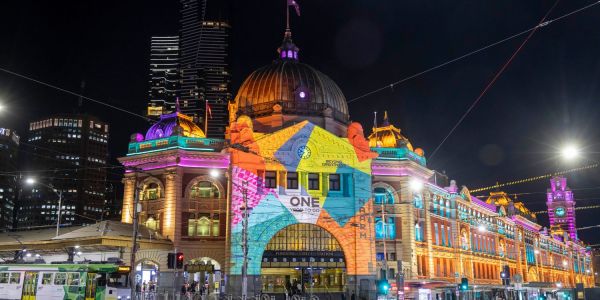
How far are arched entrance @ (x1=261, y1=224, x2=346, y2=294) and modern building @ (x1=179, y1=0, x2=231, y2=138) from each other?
123292mm

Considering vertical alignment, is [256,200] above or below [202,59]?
below

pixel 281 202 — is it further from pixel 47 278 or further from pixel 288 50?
pixel 47 278

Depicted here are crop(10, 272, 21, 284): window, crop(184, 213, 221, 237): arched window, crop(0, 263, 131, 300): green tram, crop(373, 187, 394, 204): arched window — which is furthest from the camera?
crop(373, 187, 394, 204): arched window

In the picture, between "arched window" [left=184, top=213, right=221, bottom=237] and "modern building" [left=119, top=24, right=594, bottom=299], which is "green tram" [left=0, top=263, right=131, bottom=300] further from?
"arched window" [left=184, top=213, right=221, bottom=237]

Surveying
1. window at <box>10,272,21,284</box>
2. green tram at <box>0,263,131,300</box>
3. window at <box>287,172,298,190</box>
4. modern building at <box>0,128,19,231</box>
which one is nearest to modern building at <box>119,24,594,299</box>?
window at <box>287,172,298,190</box>

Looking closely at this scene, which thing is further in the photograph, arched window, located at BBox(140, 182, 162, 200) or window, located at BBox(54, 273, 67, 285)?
arched window, located at BBox(140, 182, 162, 200)

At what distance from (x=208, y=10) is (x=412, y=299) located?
437 ft

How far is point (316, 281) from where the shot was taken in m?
66.7

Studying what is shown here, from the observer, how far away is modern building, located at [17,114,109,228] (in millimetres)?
160625

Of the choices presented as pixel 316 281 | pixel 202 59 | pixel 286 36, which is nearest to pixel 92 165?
pixel 202 59

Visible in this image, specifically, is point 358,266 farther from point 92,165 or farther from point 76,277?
point 92,165

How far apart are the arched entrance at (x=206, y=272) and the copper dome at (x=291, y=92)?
58.8ft

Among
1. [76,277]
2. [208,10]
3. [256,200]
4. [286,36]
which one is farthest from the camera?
[208,10]

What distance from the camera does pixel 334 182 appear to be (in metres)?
65.7
